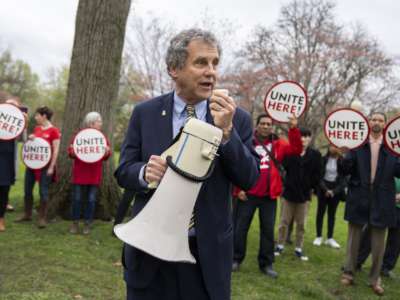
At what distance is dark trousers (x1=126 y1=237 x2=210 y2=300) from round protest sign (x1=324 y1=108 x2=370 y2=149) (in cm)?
361

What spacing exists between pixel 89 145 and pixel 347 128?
144 inches

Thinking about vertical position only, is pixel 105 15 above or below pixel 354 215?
above

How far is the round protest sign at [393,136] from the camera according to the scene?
5.00 metres

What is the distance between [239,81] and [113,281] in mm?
22223

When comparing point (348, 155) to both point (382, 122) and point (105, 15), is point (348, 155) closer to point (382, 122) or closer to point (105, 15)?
point (382, 122)

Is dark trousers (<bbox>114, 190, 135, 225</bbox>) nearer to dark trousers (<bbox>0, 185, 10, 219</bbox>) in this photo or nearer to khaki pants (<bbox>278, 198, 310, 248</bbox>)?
dark trousers (<bbox>0, 185, 10, 219</bbox>)

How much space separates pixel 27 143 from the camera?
704 centimetres

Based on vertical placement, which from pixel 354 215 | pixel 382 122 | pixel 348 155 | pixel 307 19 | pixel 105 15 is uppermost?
pixel 307 19

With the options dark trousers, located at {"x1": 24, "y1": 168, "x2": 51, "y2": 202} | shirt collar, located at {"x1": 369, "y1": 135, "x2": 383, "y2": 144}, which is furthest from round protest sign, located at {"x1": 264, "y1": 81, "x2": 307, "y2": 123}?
dark trousers, located at {"x1": 24, "y1": 168, "x2": 51, "y2": 202}

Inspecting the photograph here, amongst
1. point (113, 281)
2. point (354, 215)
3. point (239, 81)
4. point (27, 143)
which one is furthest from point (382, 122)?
point (239, 81)

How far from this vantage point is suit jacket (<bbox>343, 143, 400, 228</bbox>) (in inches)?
207

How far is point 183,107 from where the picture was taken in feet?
7.10

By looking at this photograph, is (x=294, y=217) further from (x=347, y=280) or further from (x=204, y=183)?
(x=204, y=183)

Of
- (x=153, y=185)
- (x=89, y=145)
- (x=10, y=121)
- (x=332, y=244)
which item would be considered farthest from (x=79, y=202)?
(x=153, y=185)
